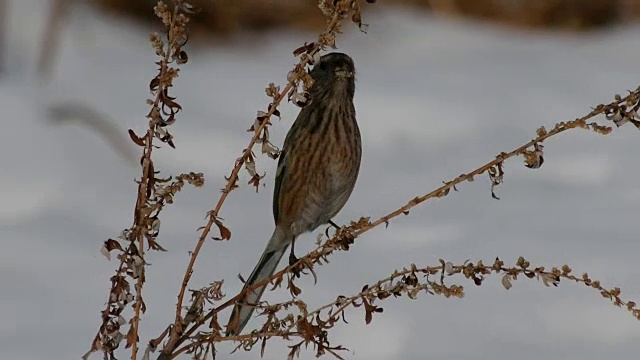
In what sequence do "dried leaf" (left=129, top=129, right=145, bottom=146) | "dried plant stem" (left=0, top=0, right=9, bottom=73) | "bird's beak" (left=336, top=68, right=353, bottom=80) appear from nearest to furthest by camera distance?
"dried leaf" (left=129, top=129, right=145, bottom=146)
"bird's beak" (left=336, top=68, right=353, bottom=80)
"dried plant stem" (left=0, top=0, right=9, bottom=73)

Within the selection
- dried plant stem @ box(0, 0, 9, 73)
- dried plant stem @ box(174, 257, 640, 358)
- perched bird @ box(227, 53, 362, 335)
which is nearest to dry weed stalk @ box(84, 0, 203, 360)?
dried plant stem @ box(174, 257, 640, 358)

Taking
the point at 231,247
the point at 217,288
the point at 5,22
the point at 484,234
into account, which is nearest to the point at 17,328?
the point at 231,247

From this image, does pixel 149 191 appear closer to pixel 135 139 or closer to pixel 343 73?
pixel 135 139

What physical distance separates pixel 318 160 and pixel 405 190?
2066mm

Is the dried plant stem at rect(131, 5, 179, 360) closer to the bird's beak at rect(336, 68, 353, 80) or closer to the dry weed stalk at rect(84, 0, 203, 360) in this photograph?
the dry weed stalk at rect(84, 0, 203, 360)

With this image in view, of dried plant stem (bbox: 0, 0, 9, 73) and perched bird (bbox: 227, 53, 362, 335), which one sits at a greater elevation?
dried plant stem (bbox: 0, 0, 9, 73)

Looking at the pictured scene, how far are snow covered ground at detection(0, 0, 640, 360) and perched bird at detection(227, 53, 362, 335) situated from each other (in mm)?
330

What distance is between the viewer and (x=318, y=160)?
4.26 m

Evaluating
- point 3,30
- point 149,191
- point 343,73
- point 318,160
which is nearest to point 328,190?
point 318,160

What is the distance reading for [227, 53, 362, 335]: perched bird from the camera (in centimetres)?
426

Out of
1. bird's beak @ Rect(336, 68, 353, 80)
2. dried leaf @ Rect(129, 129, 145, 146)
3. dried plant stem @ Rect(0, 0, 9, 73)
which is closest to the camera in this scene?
dried leaf @ Rect(129, 129, 145, 146)

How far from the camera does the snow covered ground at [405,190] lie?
4398 mm

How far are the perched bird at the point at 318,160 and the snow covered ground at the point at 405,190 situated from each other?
0.33 metres

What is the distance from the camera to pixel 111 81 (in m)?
8.01
